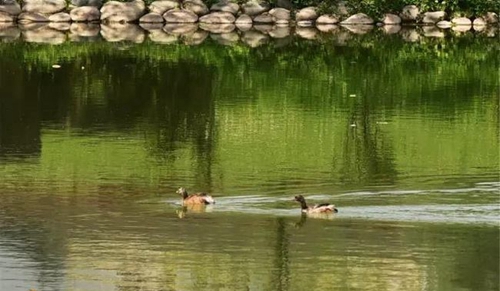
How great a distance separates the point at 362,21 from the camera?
136ft

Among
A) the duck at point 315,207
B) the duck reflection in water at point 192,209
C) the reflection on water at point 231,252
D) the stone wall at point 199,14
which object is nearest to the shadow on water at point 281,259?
the reflection on water at point 231,252

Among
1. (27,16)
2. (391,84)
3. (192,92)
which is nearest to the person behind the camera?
(192,92)

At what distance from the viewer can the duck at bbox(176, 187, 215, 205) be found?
47.1 ft

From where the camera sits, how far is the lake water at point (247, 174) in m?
12.2

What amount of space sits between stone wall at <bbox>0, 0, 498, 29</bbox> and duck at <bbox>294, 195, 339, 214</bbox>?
26732mm

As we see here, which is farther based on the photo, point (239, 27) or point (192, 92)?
point (239, 27)

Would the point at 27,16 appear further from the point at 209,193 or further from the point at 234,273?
the point at 234,273

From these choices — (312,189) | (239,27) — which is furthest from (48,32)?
(312,189)

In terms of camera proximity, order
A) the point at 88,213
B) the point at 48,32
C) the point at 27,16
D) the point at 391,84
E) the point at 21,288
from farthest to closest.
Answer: the point at 27,16 → the point at 48,32 → the point at 391,84 → the point at 88,213 → the point at 21,288

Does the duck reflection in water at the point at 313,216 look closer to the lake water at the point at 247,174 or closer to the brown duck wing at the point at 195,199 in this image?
the lake water at the point at 247,174

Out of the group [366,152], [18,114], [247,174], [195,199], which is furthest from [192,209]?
[18,114]

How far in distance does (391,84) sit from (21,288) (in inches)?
634

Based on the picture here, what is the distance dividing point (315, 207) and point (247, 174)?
252 centimetres

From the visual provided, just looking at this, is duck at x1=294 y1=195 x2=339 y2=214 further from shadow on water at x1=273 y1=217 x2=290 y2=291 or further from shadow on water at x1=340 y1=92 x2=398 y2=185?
shadow on water at x1=340 y1=92 x2=398 y2=185
